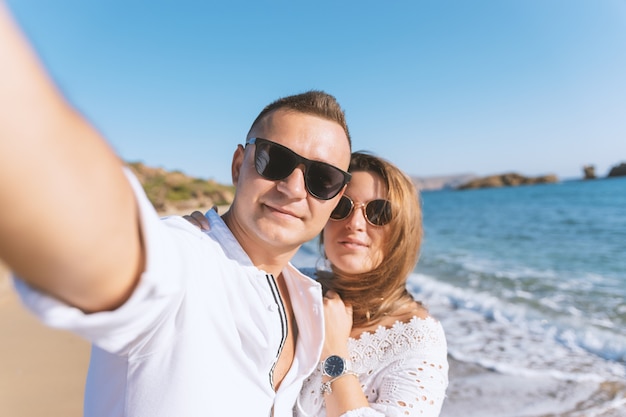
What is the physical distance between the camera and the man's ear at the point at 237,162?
7.27ft

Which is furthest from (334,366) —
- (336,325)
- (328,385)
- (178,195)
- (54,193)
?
(178,195)

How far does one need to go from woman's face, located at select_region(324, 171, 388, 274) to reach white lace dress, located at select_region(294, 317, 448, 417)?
1.54 ft

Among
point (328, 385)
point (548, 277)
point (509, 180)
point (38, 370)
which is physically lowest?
point (548, 277)

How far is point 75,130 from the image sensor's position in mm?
540

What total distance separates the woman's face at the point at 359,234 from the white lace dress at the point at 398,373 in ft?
1.54

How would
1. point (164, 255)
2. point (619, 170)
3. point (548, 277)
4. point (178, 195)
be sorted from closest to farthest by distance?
1. point (164, 255)
2. point (548, 277)
3. point (178, 195)
4. point (619, 170)

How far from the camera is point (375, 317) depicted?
2883 millimetres

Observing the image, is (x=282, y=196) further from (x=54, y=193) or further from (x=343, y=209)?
(x=54, y=193)

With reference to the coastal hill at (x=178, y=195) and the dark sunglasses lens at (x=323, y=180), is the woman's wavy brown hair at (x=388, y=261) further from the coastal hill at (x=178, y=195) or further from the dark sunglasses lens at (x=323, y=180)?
the coastal hill at (x=178, y=195)

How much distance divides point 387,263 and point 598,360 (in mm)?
5086

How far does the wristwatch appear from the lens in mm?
2381

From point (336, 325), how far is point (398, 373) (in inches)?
17.6

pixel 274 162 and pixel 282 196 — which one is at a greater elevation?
pixel 274 162

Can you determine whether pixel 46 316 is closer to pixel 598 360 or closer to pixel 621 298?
pixel 598 360
